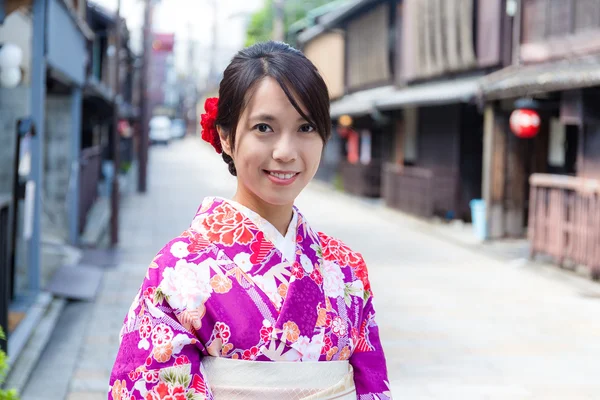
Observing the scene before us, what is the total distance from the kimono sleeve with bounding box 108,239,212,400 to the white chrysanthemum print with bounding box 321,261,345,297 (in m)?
0.38

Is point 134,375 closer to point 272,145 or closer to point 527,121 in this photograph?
point 272,145

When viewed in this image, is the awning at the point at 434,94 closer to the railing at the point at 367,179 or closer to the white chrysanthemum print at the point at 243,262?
the railing at the point at 367,179

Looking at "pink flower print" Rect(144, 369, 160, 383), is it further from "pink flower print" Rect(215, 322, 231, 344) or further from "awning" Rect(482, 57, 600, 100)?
"awning" Rect(482, 57, 600, 100)

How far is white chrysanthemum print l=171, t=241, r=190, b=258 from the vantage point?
2078mm

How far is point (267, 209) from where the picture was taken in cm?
220

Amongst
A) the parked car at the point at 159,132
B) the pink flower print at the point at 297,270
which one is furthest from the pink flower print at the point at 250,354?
the parked car at the point at 159,132

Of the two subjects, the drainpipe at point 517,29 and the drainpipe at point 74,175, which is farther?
the drainpipe at point 517,29

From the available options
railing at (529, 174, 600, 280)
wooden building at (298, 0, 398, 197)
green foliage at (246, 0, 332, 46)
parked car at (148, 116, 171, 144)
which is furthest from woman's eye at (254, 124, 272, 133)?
parked car at (148, 116, 171, 144)

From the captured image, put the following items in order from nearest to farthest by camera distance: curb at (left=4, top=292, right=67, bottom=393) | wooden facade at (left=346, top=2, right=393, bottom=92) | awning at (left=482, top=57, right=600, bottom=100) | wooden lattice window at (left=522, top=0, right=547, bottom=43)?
1. curb at (left=4, top=292, right=67, bottom=393)
2. awning at (left=482, top=57, right=600, bottom=100)
3. wooden lattice window at (left=522, top=0, right=547, bottom=43)
4. wooden facade at (left=346, top=2, right=393, bottom=92)

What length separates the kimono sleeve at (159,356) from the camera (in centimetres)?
200

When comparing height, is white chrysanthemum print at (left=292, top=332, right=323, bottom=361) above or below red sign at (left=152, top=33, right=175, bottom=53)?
below

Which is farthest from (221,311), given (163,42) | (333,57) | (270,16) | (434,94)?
(270,16)

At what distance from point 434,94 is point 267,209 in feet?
53.1

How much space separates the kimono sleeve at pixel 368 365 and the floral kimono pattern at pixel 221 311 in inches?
2.8
